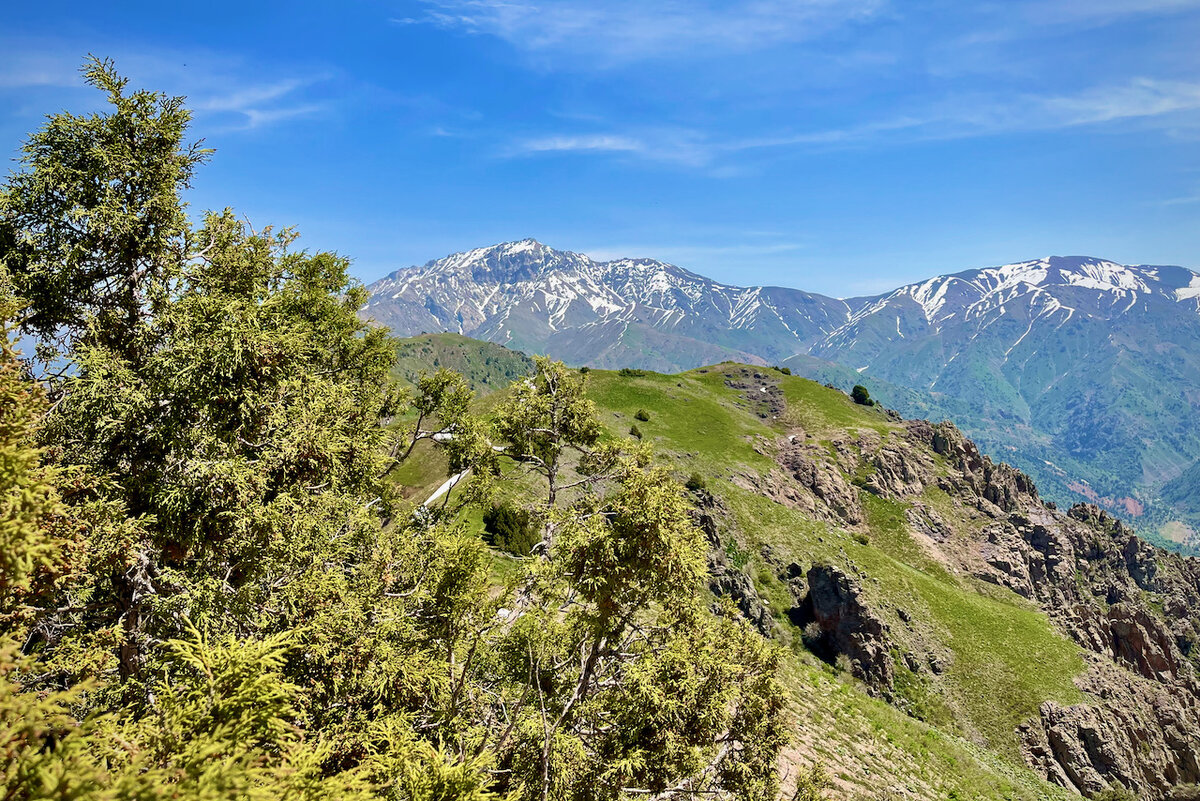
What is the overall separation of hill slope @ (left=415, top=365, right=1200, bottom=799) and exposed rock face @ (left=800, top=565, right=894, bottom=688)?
6.2 inches

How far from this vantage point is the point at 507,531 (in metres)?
35.5

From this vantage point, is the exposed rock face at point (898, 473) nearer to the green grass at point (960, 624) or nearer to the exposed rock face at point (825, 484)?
the exposed rock face at point (825, 484)

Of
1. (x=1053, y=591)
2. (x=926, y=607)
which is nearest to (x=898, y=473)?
(x=1053, y=591)

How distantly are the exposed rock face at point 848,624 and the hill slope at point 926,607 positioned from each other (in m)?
0.16

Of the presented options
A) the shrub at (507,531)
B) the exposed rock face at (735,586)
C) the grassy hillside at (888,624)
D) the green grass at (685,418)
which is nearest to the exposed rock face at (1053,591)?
the grassy hillside at (888,624)

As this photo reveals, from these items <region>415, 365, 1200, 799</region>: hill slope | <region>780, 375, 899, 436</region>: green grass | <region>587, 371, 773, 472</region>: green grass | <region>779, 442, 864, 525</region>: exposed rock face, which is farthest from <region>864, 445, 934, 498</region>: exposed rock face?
<region>587, 371, 773, 472</region>: green grass

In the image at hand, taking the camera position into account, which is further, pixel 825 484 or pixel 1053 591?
pixel 825 484

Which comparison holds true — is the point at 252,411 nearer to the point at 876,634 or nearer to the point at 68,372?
the point at 68,372

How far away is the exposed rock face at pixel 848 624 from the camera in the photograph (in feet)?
147

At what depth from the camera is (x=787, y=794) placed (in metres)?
19.7

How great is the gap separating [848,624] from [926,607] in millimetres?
11269

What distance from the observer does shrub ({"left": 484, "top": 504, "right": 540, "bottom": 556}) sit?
3444cm

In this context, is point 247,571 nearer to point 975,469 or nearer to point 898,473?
point 898,473

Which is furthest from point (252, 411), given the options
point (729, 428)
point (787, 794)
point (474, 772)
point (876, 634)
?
point (729, 428)
